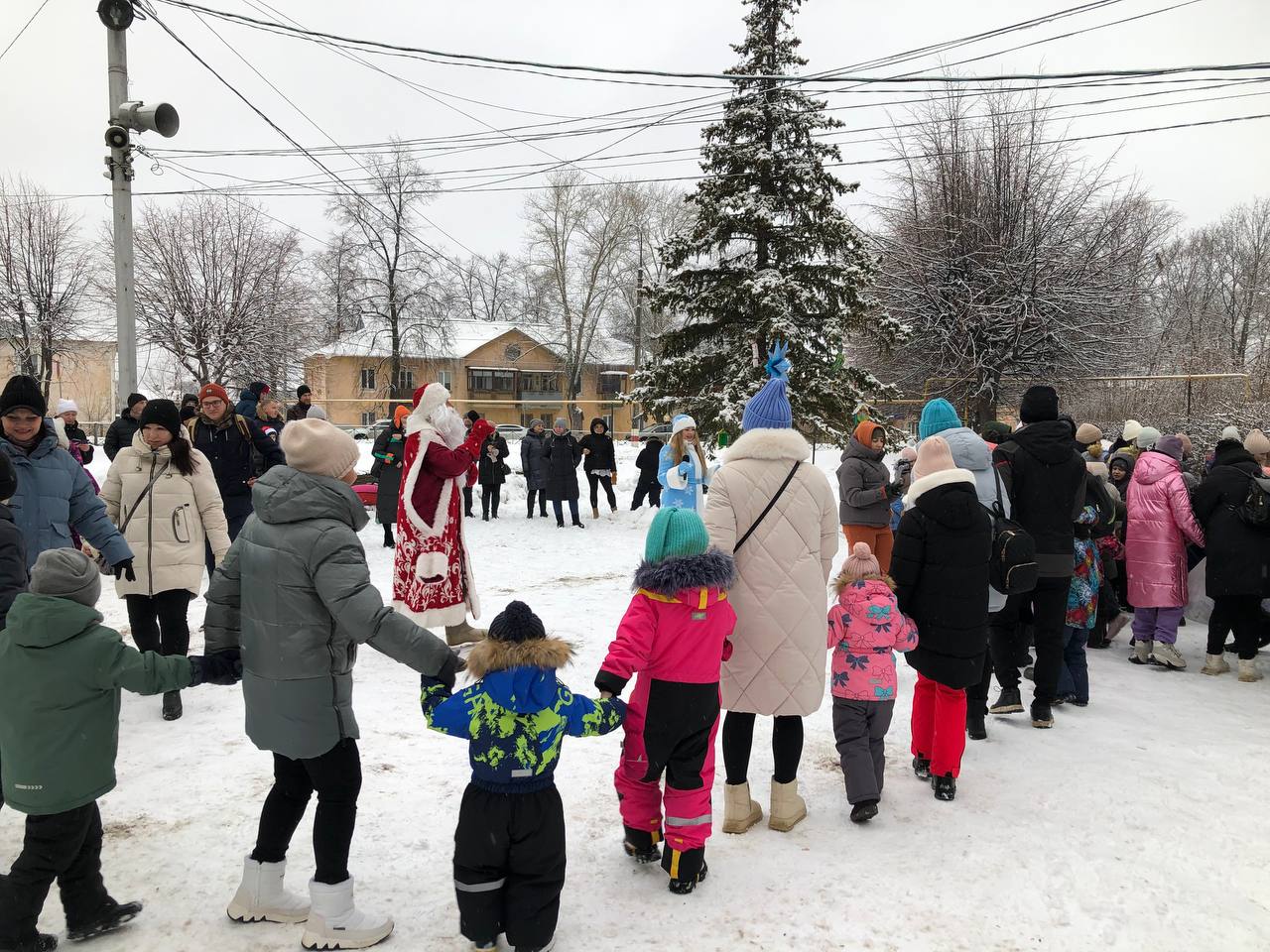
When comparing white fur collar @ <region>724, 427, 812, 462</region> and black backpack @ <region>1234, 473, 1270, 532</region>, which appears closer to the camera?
white fur collar @ <region>724, 427, 812, 462</region>

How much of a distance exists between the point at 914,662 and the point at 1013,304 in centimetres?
1531

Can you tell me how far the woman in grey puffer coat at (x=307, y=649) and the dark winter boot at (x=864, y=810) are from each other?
2.18 metres

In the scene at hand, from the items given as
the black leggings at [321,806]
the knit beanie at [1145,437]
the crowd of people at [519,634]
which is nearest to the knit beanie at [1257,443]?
the crowd of people at [519,634]

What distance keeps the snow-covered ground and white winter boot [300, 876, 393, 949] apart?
0.33ft

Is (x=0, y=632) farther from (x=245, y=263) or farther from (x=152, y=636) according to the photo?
(x=245, y=263)

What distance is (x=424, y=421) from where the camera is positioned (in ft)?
19.2

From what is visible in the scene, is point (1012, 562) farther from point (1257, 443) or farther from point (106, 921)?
point (106, 921)

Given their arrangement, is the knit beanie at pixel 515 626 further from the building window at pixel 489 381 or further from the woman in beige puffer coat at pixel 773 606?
the building window at pixel 489 381

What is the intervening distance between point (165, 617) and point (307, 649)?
2.90m

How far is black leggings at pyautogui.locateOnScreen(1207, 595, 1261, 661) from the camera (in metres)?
6.16

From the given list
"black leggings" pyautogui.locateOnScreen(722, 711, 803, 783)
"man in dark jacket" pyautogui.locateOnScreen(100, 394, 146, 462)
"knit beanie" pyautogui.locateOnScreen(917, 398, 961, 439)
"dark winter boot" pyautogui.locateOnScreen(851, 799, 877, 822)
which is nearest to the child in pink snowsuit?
"black leggings" pyautogui.locateOnScreen(722, 711, 803, 783)

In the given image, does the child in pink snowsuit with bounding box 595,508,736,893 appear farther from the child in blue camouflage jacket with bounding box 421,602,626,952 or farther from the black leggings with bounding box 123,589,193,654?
the black leggings with bounding box 123,589,193,654

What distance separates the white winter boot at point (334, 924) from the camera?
2.75 metres

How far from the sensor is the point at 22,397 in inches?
165
